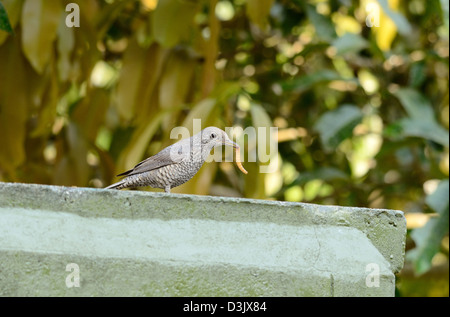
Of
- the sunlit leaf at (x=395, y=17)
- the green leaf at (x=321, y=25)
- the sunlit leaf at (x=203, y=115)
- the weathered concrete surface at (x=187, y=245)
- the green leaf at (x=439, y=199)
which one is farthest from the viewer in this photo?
the green leaf at (x=321, y=25)

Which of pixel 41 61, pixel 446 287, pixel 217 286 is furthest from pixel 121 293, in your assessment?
pixel 446 287

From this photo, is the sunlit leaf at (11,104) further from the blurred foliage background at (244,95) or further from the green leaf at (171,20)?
the green leaf at (171,20)

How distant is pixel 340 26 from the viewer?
18.0 ft

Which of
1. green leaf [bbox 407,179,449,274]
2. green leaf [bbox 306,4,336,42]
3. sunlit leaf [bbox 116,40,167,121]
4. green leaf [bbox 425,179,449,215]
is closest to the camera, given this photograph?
green leaf [bbox 407,179,449,274]

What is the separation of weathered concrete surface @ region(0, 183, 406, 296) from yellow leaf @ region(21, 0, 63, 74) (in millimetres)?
1591

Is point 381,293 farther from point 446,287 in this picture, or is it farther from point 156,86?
point 446,287

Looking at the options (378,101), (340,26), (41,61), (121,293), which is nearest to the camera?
(121,293)

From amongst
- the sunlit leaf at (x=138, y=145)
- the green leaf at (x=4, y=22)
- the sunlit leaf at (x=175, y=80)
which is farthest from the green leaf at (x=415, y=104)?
the green leaf at (x=4, y=22)

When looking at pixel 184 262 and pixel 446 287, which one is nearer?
pixel 184 262

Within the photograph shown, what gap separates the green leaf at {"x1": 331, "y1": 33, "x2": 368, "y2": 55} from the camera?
3795 millimetres

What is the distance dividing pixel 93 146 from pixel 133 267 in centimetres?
231

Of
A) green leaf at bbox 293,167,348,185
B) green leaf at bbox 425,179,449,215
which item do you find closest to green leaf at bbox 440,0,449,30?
green leaf at bbox 425,179,449,215

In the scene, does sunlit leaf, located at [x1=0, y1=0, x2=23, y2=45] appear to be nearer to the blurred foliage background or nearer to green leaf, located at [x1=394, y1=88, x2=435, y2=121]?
the blurred foliage background

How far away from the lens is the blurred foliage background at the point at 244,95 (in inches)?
132
